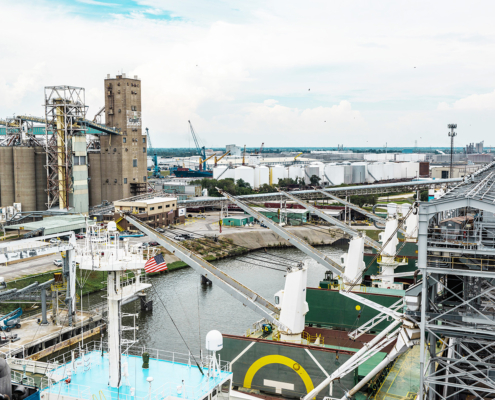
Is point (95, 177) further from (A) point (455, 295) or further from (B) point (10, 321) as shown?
(A) point (455, 295)

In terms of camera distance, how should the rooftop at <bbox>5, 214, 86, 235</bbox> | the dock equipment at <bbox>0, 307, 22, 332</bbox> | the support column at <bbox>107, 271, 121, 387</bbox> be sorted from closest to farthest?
the support column at <bbox>107, 271, 121, 387</bbox> → the dock equipment at <bbox>0, 307, 22, 332</bbox> → the rooftop at <bbox>5, 214, 86, 235</bbox>

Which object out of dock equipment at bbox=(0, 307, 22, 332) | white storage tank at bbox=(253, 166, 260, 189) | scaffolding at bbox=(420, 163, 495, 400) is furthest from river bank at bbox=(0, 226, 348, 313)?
white storage tank at bbox=(253, 166, 260, 189)

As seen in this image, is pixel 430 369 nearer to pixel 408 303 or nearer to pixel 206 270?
pixel 408 303

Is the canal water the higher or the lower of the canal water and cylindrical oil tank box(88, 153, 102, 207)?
the lower

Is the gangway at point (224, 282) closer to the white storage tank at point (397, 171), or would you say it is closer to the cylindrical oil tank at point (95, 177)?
the cylindrical oil tank at point (95, 177)

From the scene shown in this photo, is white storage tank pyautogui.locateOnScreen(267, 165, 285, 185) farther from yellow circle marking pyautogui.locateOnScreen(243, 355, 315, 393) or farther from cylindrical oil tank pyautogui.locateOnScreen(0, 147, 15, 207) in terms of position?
yellow circle marking pyautogui.locateOnScreen(243, 355, 315, 393)

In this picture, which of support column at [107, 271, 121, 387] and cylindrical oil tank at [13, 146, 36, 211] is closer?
support column at [107, 271, 121, 387]

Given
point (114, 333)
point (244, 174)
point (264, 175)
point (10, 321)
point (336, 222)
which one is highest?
point (244, 174)

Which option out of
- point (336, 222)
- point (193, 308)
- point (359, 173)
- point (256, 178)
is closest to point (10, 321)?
point (193, 308)
